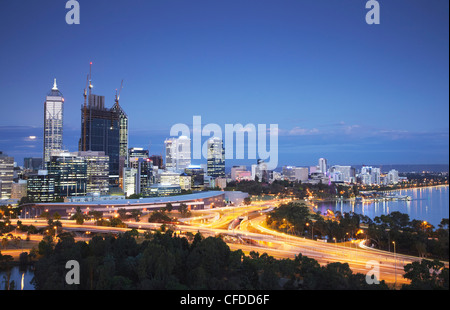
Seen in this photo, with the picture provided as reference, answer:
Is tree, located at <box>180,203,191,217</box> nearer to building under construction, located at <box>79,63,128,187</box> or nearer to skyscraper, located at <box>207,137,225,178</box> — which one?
building under construction, located at <box>79,63,128,187</box>

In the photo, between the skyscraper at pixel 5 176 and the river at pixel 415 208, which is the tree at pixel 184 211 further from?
the skyscraper at pixel 5 176

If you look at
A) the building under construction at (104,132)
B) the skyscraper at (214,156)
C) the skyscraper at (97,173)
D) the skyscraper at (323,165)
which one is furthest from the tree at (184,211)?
the skyscraper at (323,165)

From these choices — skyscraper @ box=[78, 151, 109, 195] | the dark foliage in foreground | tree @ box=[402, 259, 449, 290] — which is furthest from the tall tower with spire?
tree @ box=[402, 259, 449, 290]

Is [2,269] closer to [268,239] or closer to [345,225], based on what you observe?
[268,239]

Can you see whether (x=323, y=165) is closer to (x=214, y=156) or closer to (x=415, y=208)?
(x=214, y=156)

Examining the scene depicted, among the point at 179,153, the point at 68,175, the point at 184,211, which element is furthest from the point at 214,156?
the point at 184,211
